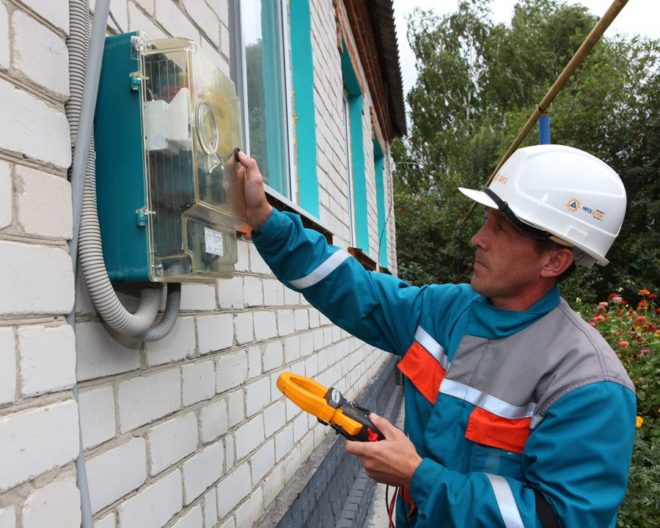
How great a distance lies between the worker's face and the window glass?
1425mm

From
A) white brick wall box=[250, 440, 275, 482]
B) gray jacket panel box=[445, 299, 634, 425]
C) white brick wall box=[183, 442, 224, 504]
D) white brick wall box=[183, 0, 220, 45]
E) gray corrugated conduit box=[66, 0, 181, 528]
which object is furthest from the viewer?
white brick wall box=[250, 440, 275, 482]

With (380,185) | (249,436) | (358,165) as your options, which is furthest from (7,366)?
(380,185)

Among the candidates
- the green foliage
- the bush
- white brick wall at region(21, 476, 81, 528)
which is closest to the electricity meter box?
white brick wall at region(21, 476, 81, 528)

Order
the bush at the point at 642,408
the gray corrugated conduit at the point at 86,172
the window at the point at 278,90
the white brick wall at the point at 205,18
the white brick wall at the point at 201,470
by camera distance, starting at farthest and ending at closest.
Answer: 1. the bush at the point at 642,408
2. the window at the point at 278,90
3. the white brick wall at the point at 205,18
4. the white brick wall at the point at 201,470
5. the gray corrugated conduit at the point at 86,172

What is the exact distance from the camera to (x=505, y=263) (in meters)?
1.80

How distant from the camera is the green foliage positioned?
1584 centimetres

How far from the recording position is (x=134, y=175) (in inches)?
50.9

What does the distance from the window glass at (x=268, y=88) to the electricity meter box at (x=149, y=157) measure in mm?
1506

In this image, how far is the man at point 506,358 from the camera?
146cm

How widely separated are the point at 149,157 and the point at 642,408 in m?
4.15

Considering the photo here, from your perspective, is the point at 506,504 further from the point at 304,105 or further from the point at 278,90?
the point at 304,105

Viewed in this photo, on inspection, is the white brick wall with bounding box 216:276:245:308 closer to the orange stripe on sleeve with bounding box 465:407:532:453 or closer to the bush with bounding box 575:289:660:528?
the orange stripe on sleeve with bounding box 465:407:532:453

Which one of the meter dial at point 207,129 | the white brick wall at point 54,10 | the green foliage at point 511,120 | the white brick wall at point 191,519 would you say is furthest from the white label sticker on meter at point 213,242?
the green foliage at point 511,120

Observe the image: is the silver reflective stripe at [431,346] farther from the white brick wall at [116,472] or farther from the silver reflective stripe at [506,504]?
the white brick wall at [116,472]
